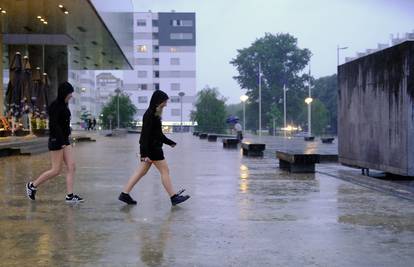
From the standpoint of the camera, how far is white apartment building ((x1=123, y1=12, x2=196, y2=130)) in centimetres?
12325

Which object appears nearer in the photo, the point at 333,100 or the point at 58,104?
the point at 58,104

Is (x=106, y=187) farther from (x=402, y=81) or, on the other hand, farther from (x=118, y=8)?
(x=118, y=8)

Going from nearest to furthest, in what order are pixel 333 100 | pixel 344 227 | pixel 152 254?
1. pixel 152 254
2. pixel 344 227
3. pixel 333 100

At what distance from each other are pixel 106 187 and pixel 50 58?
32897mm

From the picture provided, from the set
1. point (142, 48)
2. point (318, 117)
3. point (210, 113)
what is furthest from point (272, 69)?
point (142, 48)

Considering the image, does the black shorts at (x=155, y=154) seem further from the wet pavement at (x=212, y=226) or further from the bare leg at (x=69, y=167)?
the bare leg at (x=69, y=167)

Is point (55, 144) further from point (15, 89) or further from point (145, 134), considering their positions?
point (15, 89)

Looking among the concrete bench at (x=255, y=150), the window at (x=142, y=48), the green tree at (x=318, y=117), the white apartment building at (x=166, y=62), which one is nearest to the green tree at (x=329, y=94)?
the green tree at (x=318, y=117)

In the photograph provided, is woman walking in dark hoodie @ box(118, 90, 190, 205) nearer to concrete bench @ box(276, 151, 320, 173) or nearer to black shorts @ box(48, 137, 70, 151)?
black shorts @ box(48, 137, 70, 151)

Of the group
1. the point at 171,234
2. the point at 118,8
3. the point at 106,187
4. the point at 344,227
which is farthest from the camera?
the point at 118,8

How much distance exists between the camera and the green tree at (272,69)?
95375 mm

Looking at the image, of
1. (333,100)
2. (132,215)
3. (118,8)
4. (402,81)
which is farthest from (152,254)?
(333,100)

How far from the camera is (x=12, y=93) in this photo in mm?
29375

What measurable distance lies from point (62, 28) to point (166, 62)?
302ft
